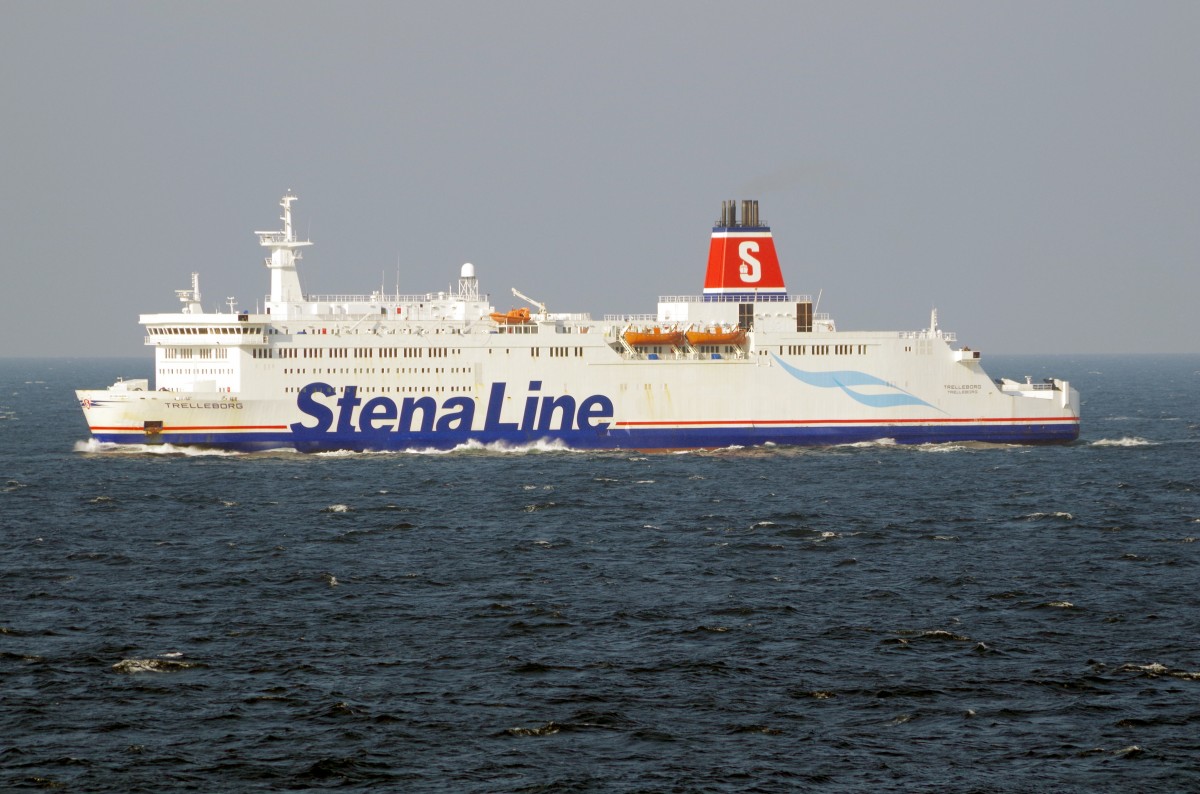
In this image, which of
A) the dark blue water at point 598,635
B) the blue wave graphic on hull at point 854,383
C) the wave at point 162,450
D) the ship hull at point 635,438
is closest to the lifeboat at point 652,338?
the ship hull at point 635,438

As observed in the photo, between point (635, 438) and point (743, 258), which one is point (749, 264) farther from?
point (635, 438)

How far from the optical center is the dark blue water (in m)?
20.0

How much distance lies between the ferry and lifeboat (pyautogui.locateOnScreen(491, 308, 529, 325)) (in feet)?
0.23

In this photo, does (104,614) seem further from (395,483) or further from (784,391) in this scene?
(784,391)

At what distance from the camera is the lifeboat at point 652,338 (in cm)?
5947

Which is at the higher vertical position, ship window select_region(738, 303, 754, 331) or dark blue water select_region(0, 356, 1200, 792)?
ship window select_region(738, 303, 754, 331)

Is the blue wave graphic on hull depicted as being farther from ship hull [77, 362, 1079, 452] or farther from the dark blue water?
the dark blue water

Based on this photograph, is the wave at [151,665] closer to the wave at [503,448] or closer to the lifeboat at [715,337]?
the wave at [503,448]

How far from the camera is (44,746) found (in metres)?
20.4

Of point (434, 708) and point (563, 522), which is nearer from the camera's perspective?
point (434, 708)

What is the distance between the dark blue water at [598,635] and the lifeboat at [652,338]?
38.2 ft

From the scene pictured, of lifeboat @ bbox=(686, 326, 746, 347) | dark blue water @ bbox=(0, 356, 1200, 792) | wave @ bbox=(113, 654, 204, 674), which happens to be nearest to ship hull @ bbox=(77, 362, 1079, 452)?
lifeboat @ bbox=(686, 326, 746, 347)

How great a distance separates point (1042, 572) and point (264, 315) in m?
34.8

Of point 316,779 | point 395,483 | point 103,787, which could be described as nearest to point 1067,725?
point 316,779
